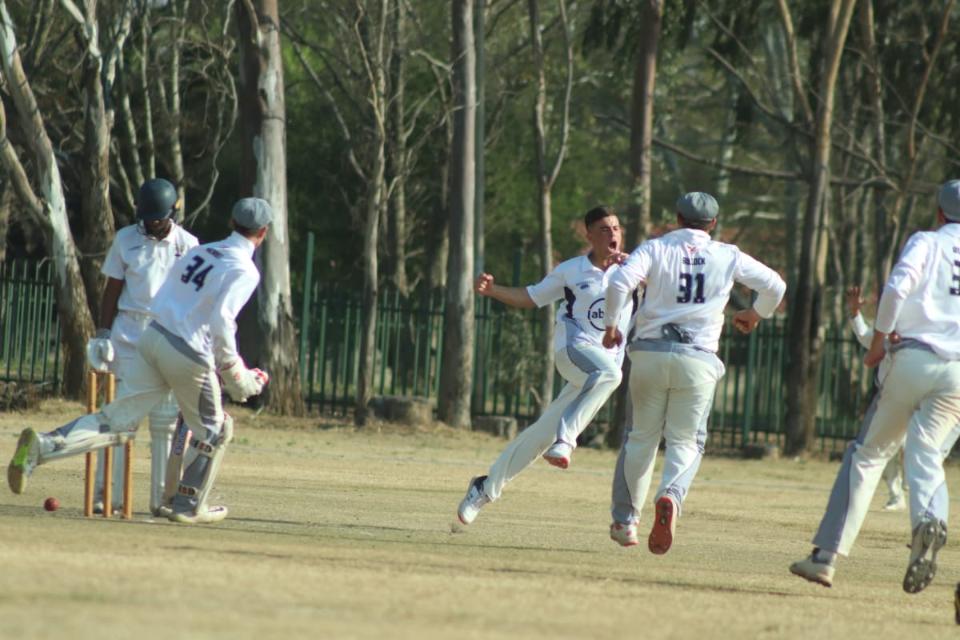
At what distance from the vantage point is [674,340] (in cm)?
995

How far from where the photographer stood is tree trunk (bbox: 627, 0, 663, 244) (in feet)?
79.8

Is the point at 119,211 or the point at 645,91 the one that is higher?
the point at 645,91

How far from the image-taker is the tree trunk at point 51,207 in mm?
22094

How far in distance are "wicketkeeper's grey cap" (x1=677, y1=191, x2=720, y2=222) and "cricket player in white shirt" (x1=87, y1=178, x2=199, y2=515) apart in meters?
2.86

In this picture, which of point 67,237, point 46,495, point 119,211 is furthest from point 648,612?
point 119,211

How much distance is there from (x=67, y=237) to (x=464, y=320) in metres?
5.67

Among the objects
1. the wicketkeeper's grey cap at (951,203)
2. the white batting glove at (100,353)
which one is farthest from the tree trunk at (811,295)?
the white batting glove at (100,353)

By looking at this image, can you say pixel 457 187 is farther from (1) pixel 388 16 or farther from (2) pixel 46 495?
(2) pixel 46 495

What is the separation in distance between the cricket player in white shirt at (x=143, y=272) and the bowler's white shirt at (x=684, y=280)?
2.60 metres

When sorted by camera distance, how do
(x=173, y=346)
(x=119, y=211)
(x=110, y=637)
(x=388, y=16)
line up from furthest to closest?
(x=119, y=211) → (x=388, y=16) → (x=173, y=346) → (x=110, y=637)

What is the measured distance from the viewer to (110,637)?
5.92 meters

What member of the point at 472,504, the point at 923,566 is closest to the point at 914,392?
the point at 923,566

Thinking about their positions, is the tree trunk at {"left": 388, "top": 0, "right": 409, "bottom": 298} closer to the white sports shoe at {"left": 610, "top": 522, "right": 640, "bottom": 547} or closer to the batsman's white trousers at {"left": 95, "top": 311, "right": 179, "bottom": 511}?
the batsman's white trousers at {"left": 95, "top": 311, "right": 179, "bottom": 511}

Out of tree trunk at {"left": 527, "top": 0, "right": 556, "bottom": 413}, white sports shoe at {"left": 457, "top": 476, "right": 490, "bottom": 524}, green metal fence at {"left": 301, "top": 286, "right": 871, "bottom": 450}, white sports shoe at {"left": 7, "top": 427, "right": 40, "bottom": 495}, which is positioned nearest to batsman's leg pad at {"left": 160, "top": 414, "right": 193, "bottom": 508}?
white sports shoe at {"left": 7, "top": 427, "right": 40, "bottom": 495}
